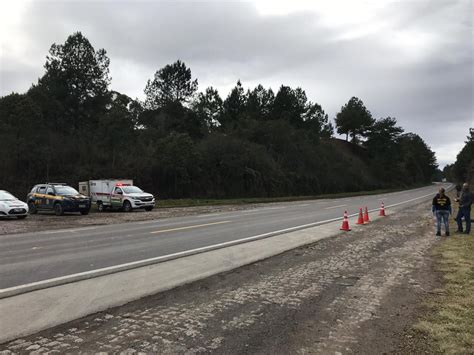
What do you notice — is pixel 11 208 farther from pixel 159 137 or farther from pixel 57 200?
pixel 159 137

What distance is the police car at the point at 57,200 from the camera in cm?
2294

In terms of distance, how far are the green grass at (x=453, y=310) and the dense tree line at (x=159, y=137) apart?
36.7 m

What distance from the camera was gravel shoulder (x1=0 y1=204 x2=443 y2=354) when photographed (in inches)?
173

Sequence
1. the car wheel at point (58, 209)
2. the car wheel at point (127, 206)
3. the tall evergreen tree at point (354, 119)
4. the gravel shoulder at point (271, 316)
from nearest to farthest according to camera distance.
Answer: the gravel shoulder at point (271, 316) → the car wheel at point (58, 209) → the car wheel at point (127, 206) → the tall evergreen tree at point (354, 119)

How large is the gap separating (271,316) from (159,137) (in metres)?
48.8

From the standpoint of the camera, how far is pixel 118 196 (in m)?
27.1

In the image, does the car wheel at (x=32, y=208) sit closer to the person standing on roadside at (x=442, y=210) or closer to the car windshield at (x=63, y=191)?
the car windshield at (x=63, y=191)

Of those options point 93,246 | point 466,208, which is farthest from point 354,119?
point 93,246

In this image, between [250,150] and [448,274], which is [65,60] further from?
[448,274]

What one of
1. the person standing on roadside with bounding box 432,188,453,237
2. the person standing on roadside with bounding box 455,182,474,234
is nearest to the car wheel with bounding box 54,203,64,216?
the person standing on roadside with bounding box 432,188,453,237

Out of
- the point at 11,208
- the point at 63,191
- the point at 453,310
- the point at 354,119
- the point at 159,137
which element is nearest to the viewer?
the point at 453,310

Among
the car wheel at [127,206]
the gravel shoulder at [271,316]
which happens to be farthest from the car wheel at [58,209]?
the gravel shoulder at [271,316]

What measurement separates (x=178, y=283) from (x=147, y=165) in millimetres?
37714

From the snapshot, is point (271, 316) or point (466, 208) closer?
point (271, 316)
